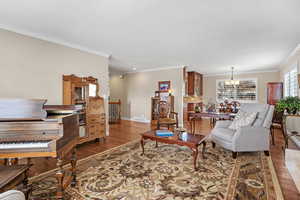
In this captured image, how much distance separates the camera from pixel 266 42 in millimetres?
3314

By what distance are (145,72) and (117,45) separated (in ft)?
10.8

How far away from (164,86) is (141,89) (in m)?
1.26

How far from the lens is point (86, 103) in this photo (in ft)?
11.4

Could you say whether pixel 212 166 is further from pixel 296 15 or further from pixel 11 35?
pixel 11 35

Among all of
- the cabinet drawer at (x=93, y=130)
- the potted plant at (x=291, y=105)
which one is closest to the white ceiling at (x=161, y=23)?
the potted plant at (x=291, y=105)

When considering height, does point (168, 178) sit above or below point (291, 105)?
below

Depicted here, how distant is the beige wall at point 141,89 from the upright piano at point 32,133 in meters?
4.75

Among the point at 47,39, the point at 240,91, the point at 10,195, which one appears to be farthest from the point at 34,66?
the point at 240,91

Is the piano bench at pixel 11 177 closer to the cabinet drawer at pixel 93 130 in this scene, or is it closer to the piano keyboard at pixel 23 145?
the piano keyboard at pixel 23 145

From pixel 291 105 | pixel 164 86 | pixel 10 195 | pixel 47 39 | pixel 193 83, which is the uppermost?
pixel 47 39

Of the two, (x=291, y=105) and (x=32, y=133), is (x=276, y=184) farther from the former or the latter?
(x=32, y=133)

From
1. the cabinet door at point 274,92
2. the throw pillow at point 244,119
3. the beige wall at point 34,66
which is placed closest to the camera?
the beige wall at point 34,66

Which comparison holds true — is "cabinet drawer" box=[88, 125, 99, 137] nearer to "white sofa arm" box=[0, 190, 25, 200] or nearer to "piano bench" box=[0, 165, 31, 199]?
"piano bench" box=[0, 165, 31, 199]

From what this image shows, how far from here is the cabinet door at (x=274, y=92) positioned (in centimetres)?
622
